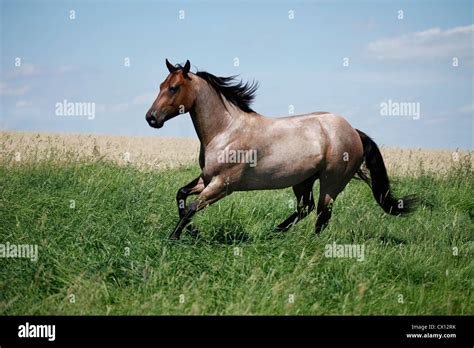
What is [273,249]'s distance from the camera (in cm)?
582

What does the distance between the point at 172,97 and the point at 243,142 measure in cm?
105

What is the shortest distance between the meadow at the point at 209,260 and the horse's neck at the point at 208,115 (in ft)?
4.21

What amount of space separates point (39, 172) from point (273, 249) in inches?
200

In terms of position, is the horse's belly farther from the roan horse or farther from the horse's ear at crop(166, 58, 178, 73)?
the horse's ear at crop(166, 58, 178, 73)

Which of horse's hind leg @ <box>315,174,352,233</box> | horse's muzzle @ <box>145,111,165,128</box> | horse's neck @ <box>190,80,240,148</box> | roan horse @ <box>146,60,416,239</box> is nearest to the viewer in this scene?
horse's muzzle @ <box>145,111,165,128</box>

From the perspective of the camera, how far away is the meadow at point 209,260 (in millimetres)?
4684

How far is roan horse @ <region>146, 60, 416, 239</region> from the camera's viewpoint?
5938 mm

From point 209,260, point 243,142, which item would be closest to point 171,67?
point 243,142

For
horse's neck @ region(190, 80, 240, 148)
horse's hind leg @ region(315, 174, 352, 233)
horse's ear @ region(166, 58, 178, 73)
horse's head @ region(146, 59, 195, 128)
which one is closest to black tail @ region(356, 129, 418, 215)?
horse's hind leg @ region(315, 174, 352, 233)

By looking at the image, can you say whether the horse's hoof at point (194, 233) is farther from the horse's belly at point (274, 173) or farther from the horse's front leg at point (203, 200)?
the horse's belly at point (274, 173)

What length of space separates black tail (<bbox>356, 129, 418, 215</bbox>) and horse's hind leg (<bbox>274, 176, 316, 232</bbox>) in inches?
33.4

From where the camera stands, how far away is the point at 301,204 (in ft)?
22.7
